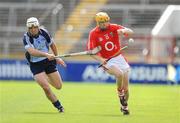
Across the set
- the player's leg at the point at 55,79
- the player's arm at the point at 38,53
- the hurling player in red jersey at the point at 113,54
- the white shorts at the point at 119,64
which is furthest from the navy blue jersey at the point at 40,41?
the white shorts at the point at 119,64

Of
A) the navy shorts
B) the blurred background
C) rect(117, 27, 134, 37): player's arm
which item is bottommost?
the blurred background

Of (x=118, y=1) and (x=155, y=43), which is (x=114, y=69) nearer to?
(x=155, y=43)

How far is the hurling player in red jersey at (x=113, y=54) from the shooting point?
53.5 ft

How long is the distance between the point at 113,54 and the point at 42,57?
1674mm

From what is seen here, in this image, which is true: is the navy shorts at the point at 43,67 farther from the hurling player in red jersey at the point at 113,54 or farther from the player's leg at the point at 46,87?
the hurling player in red jersey at the point at 113,54

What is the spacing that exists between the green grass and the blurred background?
9018mm

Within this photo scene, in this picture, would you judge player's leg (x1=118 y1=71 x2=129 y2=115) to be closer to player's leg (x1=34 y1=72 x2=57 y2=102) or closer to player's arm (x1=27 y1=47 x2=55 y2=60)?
player's leg (x1=34 y1=72 x2=57 y2=102)

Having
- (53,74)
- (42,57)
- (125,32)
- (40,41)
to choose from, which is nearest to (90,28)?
(53,74)

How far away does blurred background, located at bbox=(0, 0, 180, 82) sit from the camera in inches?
1323

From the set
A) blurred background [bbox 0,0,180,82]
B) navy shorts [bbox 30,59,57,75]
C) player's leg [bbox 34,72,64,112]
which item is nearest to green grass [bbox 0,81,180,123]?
player's leg [bbox 34,72,64,112]

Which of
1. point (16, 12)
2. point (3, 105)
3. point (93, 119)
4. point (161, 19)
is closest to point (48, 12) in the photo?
point (16, 12)

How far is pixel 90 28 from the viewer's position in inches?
1531

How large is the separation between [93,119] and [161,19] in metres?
22.8

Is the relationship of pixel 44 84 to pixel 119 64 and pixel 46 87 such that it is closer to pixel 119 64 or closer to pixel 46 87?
pixel 46 87
